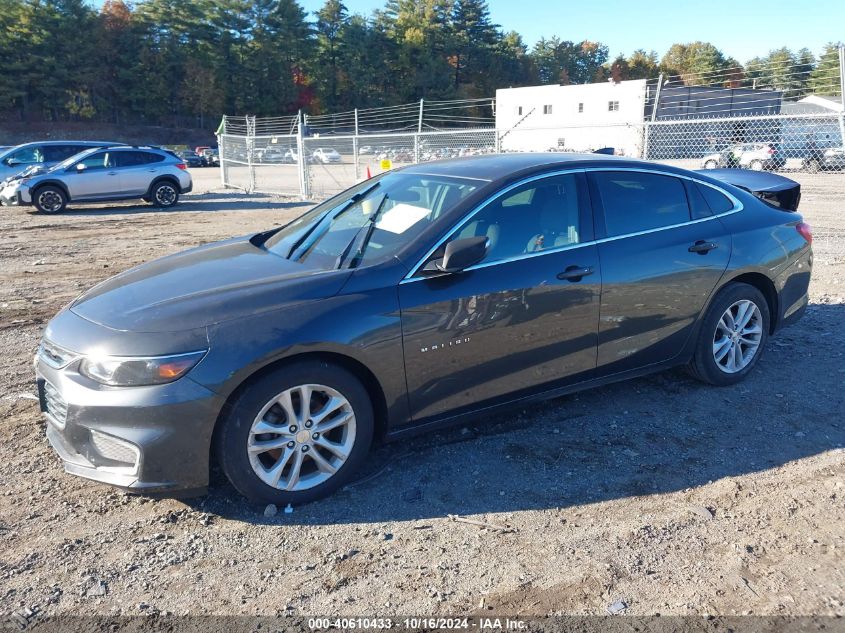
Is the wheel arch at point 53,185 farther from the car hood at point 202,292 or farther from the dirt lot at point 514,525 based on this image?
the car hood at point 202,292

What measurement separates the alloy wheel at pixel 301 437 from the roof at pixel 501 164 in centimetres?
164

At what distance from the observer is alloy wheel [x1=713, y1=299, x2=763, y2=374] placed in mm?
4766

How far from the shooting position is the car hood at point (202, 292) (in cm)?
326

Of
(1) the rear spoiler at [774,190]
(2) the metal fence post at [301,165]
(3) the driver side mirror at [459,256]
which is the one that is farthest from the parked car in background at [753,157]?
(3) the driver side mirror at [459,256]

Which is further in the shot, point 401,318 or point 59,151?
point 59,151

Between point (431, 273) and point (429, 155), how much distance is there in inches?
574

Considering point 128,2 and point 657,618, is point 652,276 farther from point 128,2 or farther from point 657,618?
point 128,2

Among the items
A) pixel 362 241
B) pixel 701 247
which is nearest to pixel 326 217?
pixel 362 241

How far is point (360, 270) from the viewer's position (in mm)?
3553

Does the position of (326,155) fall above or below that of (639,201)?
above

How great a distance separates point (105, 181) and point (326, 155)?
19.3 feet

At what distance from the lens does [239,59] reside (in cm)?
7350

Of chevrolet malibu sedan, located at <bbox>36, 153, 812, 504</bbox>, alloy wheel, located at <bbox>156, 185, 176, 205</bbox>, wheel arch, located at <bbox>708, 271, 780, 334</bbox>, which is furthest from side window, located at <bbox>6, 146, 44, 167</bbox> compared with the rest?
wheel arch, located at <bbox>708, 271, 780, 334</bbox>

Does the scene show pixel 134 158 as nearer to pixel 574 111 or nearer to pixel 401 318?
pixel 401 318
